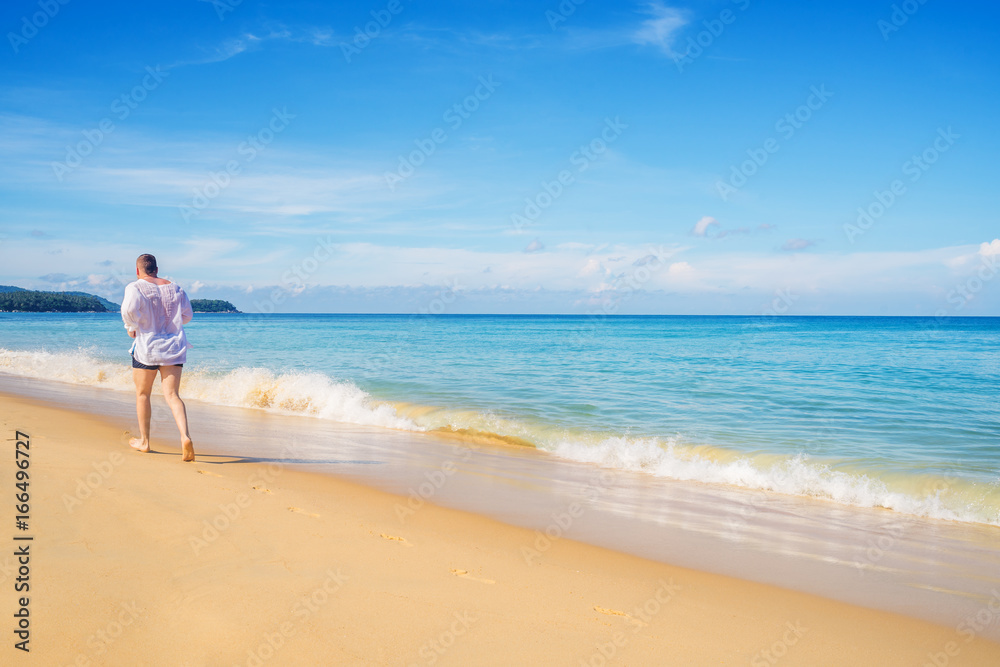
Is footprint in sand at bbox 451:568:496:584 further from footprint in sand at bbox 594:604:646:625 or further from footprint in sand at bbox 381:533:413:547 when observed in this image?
footprint in sand at bbox 594:604:646:625

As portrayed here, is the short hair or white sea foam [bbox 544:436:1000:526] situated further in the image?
white sea foam [bbox 544:436:1000:526]

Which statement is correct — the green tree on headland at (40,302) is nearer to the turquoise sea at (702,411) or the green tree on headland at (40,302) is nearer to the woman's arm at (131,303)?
the turquoise sea at (702,411)

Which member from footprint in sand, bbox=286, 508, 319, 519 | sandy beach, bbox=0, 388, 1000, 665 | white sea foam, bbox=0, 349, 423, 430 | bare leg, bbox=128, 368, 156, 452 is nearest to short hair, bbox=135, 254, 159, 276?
bare leg, bbox=128, 368, 156, 452

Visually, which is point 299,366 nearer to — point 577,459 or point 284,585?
point 577,459

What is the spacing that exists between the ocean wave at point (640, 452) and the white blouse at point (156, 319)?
5211 millimetres

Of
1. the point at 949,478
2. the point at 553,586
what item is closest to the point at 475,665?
the point at 553,586

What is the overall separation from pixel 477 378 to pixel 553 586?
549 inches

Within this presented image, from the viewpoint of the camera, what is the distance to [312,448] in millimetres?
8695

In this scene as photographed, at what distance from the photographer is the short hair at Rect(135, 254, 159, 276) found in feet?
21.1

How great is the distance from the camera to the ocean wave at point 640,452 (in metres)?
7.44

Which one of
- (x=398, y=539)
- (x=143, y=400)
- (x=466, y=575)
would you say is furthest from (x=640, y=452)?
(x=143, y=400)

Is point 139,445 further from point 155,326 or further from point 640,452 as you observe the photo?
point 640,452

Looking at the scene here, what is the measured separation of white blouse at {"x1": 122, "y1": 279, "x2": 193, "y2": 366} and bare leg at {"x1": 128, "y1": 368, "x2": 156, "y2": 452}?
167 mm

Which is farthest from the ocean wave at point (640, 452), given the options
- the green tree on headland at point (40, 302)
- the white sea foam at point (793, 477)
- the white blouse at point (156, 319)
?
the green tree on headland at point (40, 302)
